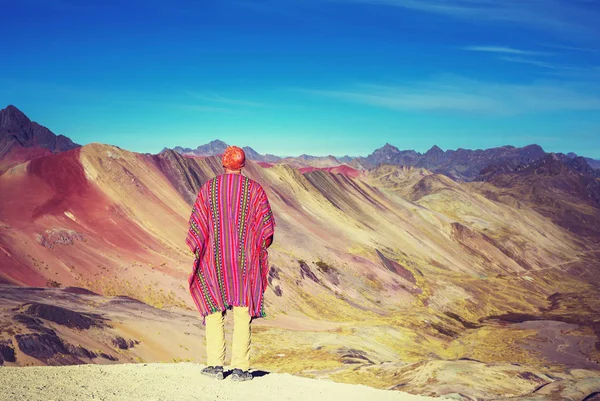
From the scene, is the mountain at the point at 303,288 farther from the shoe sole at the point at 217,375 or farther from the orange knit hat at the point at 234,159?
the orange knit hat at the point at 234,159

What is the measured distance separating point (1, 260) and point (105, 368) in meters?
19.8

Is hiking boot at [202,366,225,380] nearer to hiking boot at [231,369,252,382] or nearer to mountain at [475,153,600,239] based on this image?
hiking boot at [231,369,252,382]

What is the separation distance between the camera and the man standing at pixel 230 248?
7.00 meters

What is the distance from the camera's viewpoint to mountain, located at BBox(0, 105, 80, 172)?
61.5 meters

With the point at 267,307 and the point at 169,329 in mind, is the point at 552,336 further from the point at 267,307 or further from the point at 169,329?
the point at 169,329

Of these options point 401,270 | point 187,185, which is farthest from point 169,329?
point 401,270

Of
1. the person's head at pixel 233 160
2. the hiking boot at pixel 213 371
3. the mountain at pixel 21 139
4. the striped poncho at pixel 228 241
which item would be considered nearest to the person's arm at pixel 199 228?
the striped poncho at pixel 228 241

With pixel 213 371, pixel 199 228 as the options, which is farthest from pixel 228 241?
pixel 213 371

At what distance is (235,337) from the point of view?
7.22 m

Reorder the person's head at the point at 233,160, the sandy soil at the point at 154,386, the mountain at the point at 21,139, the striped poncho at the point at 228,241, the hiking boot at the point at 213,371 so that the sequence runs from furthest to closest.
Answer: the mountain at the point at 21,139 → the hiking boot at the point at 213,371 → the person's head at the point at 233,160 → the striped poncho at the point at 228,241 → the sandy soil at the point at 154,386

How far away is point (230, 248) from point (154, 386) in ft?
6.79

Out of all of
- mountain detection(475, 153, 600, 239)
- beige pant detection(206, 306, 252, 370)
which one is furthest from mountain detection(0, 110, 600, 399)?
mountain detection(475, 153, 600, 239)

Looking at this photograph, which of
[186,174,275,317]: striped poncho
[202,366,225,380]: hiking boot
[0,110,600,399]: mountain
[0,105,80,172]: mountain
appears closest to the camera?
[186,174,275,317]: striped poncho

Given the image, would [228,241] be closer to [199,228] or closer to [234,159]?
[199,228]
